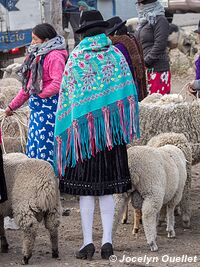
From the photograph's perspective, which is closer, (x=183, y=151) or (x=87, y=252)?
(x=87, y=252)

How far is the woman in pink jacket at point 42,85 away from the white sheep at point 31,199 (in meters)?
0.74

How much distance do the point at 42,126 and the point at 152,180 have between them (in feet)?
3.74

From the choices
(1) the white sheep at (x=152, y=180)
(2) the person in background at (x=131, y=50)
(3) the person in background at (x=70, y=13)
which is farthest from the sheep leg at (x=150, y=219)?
(3) the person in background at (x=70, y=13)

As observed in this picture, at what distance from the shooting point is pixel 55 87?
6621 mm

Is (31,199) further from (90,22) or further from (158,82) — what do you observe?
(158,82)

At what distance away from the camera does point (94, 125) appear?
596cm

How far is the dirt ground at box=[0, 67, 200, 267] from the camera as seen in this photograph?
5.96m

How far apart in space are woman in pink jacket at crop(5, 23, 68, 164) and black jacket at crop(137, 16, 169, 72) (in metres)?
2.15

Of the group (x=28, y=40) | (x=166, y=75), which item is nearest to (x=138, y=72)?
(x=166, y=75)

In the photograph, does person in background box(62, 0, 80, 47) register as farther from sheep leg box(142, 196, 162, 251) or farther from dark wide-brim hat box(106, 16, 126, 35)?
sheep leg box(142, 196, 162, 251)

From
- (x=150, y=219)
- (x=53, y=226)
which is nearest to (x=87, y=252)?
(x=53, y=226)

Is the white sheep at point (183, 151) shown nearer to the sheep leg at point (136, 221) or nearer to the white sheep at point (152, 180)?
the sheep leg at point (136, 221)

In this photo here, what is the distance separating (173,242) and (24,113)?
203cm

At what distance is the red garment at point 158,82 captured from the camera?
354 inches
